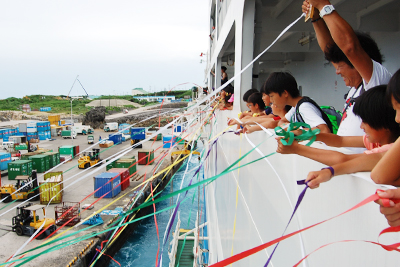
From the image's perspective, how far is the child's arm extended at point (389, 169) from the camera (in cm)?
101

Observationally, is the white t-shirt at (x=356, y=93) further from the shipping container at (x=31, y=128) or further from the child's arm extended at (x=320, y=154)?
the shipping container at (x=31, y=128)

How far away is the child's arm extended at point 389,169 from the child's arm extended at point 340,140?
2.03 ft

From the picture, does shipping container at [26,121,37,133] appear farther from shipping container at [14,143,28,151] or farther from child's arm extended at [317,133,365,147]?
child's arm extended at [317,133,365,147]

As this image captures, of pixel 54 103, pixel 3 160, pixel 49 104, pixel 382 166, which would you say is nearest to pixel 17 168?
pixel 3 160

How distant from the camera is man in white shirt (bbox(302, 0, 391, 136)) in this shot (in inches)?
65.1

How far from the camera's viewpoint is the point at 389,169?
1018mm

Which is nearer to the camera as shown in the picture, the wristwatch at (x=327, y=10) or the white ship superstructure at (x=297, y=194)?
the white ship superstructure at (x=297, y=194)

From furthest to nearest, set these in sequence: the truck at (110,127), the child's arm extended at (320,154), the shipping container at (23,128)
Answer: the truck at (110,127)
the shipping container at (23,128)
the child's arm extended at (320,154)

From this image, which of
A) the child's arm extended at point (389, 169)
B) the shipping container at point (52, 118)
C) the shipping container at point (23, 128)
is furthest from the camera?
the shipping container at point (52, 118)

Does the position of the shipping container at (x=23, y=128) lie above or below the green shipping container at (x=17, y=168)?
above

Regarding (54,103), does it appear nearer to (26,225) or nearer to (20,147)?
(20,147)

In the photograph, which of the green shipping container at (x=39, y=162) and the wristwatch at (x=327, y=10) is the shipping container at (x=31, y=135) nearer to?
the green shipping container at (x=39, y=162)

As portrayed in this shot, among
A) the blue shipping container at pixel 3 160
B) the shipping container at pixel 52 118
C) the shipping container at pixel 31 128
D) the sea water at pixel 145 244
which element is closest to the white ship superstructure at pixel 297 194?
the sea water at pixel 145 244

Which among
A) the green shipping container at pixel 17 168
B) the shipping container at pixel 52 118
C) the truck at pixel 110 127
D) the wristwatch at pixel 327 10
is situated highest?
the wristwatch at pixel 327 10
